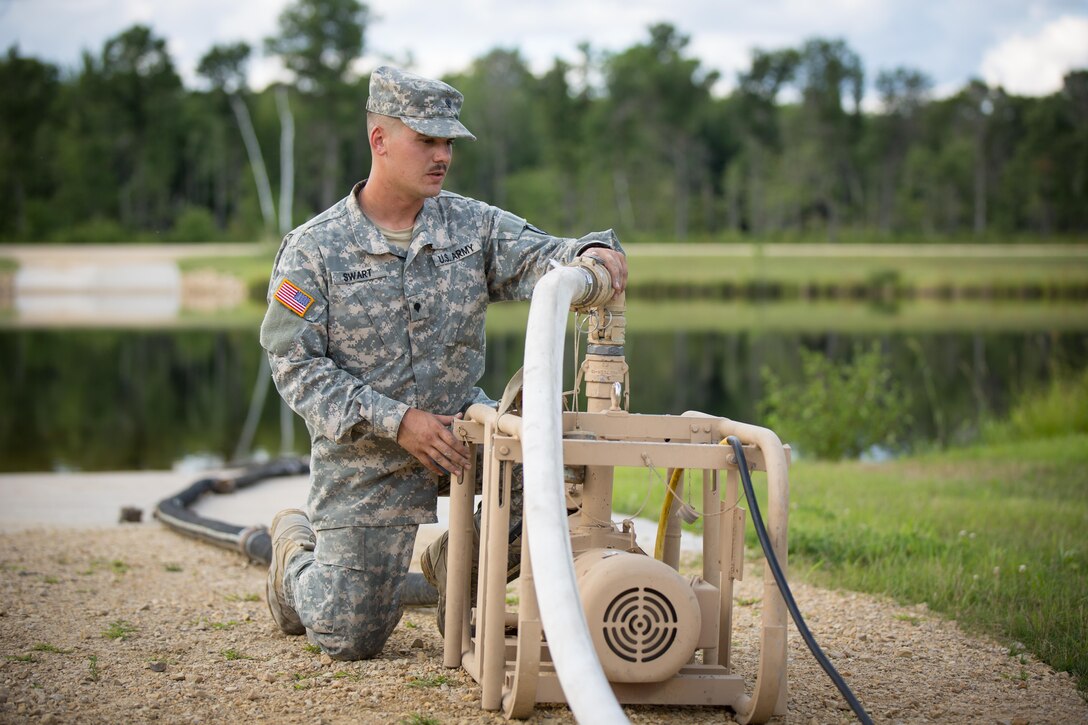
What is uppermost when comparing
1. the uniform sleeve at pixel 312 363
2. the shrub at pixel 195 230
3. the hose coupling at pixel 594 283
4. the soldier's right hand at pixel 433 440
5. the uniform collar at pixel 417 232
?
the shrub at pixel 195 230

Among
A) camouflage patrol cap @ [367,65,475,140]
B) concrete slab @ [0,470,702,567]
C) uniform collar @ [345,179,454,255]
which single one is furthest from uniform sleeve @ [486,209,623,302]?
concrete slab @ [0,470,702,567]

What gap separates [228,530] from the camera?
21.5 feet

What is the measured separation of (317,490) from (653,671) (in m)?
1.46

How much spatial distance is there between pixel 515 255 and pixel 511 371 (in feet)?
61.1

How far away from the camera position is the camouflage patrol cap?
4.18 m

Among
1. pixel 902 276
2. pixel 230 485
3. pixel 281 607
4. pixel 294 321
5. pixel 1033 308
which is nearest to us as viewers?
→ pixel 294 321

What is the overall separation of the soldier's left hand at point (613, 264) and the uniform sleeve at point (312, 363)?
78cm

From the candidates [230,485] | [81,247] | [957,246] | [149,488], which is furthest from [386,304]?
[957,246]

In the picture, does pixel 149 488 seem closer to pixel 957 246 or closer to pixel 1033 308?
pixel 1033 308

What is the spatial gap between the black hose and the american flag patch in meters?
1.06

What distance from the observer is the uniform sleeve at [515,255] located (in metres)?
4.36

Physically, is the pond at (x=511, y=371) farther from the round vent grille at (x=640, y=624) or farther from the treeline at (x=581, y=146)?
the treeline at (x=581, y=146)

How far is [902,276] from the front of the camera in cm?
4806

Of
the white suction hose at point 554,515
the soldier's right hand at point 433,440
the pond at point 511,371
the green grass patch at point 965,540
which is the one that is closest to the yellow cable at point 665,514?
the soldier's right hand at point 433,440
